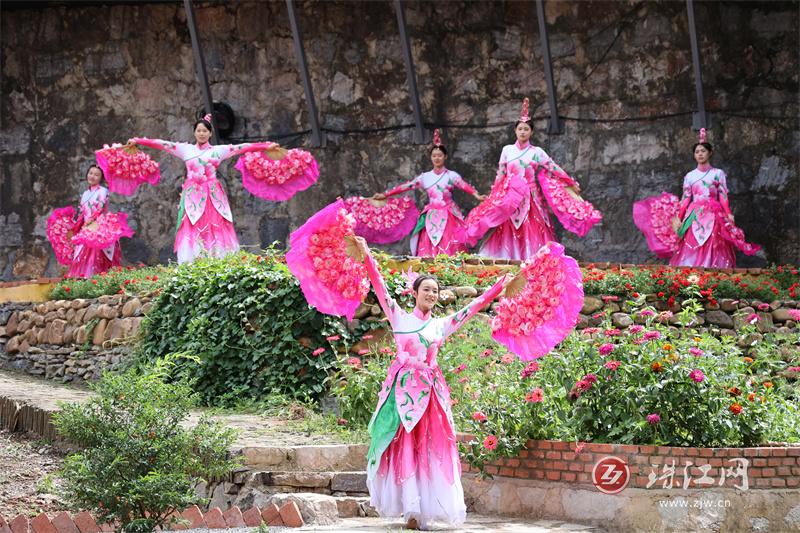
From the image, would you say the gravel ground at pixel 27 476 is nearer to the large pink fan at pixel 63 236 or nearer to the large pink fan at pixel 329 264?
the large pink fan at pixel 329 264

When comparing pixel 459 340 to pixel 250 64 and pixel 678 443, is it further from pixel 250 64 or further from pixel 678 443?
pixel 250 64

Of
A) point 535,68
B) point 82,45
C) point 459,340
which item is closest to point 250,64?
point 82,45

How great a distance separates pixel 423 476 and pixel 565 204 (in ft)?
20.4

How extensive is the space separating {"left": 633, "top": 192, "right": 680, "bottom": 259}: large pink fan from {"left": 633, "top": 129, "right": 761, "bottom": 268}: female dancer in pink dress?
0.03 feet

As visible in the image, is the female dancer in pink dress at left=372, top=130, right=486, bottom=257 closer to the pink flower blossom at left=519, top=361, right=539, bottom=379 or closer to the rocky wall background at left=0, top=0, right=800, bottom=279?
the rocky wall background at left=0, top=0, right=800, bottom=279

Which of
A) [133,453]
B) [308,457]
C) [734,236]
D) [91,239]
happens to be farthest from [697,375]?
[91,239]

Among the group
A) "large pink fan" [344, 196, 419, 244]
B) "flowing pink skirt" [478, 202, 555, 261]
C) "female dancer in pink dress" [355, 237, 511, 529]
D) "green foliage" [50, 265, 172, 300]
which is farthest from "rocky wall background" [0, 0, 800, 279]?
"female dancer in pink dress" [355, 237, 511, 529]

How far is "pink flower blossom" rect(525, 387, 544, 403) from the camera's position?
681 centimetres

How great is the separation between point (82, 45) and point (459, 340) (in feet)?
28.6

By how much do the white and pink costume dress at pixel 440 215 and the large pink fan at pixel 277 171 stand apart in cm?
137

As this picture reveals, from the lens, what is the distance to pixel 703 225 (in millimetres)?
12648

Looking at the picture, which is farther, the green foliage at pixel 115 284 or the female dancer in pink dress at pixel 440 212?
the female dancer in pink dress at pixel 440 212

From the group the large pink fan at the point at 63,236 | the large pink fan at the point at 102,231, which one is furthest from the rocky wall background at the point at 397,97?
the large pink fan at the point at 102,231

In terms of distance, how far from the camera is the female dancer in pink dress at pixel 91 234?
13.3 meters
